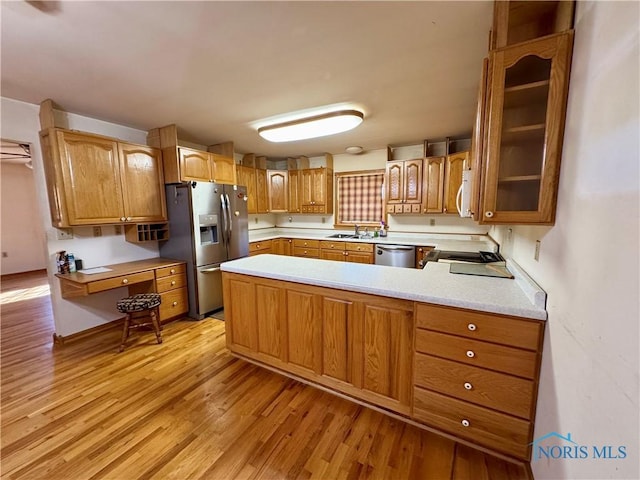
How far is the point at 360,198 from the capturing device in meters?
4.84

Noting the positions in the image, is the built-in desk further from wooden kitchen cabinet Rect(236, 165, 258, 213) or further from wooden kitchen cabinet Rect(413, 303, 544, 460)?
wooden kitchen cabinet Rect(413, 303, 544, 460)

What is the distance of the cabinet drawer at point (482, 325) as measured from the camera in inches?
50.9

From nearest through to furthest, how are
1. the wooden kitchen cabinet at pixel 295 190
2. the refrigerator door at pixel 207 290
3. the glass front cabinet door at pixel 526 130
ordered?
the glass front cabinet door at pixel 526 130 → the refrigerator door at pixel 207 290 → the wooden kitchen cabinet at pixel 295 190

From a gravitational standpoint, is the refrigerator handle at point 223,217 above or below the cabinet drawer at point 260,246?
above

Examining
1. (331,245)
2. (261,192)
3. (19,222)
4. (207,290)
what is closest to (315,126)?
(331,245)

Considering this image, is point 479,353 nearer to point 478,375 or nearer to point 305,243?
point 478,375

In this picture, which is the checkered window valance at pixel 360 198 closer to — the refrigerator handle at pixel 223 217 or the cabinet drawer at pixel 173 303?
the refrigerator handle at pixel 223 217

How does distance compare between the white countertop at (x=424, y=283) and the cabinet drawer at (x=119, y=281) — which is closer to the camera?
the white countertop at (x=424, y=283)

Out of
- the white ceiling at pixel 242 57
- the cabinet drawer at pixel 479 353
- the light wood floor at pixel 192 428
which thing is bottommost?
the light wood floor at pixel 192 428

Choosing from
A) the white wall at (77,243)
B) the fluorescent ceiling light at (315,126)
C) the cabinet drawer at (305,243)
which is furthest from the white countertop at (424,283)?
the cabinet drawer at (305,243)

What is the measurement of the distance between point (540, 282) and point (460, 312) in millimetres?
453

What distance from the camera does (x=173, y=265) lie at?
3.23 metres

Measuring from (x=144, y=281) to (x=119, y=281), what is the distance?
310 millimetres

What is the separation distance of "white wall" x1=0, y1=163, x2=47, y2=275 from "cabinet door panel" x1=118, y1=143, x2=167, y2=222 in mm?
4431
